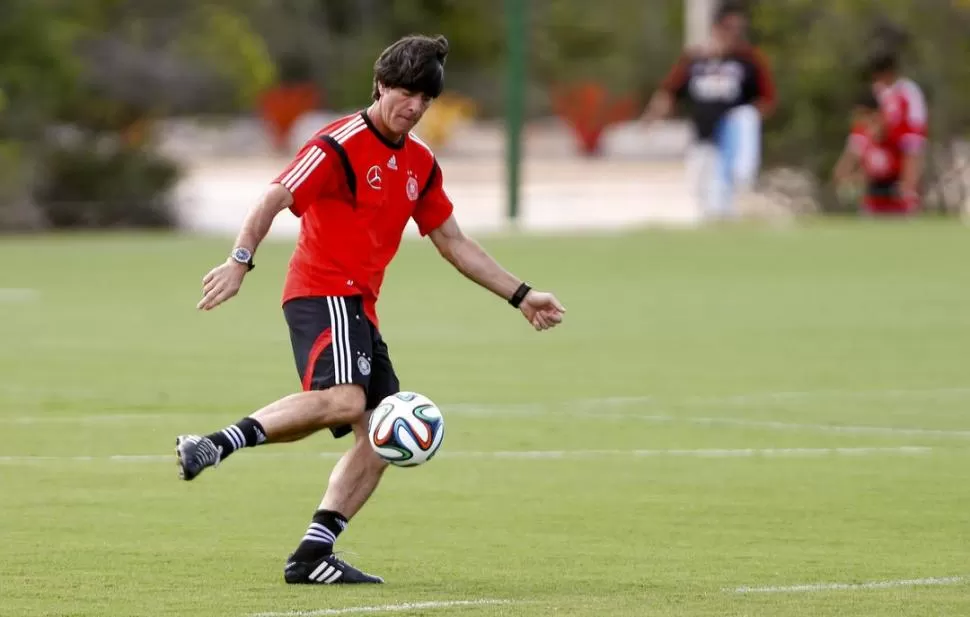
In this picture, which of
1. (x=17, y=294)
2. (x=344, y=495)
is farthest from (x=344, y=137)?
(x=17, y=294)

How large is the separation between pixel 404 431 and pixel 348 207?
0.94 meters

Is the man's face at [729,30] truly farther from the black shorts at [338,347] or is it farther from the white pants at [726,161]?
the black shorts at [338,347]

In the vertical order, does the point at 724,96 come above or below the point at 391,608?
below

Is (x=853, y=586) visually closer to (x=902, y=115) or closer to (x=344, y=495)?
(x=344, y=495)

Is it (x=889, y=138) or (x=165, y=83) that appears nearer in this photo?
(x=889, y=138)

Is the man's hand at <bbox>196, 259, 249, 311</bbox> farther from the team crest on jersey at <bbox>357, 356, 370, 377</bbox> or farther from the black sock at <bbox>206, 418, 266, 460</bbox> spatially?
the team crest on jersey at <bbox>357, 356, 370, 377</bbox>

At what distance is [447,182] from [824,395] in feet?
130

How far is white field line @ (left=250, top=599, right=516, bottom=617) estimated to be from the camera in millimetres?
7438

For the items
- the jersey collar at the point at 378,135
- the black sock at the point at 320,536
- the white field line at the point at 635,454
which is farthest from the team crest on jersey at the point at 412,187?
the white field line at the point at 635,454

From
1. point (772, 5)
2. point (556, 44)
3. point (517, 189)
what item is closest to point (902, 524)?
point (517, 189)

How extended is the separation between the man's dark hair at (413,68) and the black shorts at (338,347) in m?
0.85

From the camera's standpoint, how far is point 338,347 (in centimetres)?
827

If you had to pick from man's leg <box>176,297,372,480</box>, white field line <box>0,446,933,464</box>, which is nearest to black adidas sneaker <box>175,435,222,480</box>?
man's leg <box>176,297,372,480</box>

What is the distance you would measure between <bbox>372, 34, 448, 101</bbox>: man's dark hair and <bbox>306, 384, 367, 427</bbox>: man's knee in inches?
45.7
